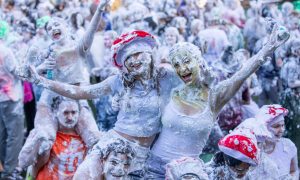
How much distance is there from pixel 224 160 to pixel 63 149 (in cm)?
235

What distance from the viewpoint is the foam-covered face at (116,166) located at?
16.3 ft

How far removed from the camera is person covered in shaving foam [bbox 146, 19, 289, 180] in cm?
522

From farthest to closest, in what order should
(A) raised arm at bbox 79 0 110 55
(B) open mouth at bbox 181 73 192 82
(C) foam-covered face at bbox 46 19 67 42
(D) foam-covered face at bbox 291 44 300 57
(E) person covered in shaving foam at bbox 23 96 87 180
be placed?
(D) foam-covered face at bbox 291 44 300 57 → (C) foam-covered face at bbox 46 19 67 42 → (E) person covered in shaving foam at bbox 23 96 87 180 → (A) raised arm at bbox 79 0 110 55 → (B) open mouth at bbox 181 73 192 82

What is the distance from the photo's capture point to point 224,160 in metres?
4.93

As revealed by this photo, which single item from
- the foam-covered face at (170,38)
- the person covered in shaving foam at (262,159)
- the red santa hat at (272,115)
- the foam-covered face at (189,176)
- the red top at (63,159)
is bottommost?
the red top at (63,159)

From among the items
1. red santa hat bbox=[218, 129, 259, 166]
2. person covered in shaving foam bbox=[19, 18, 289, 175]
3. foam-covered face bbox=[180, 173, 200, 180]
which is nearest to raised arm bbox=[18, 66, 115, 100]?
person covered in shaving foam bbox=[19, 18, 289, 175]

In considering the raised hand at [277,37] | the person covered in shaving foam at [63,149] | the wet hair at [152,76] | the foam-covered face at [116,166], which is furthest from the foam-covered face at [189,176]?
the person covered in shaving foam at [63,149]

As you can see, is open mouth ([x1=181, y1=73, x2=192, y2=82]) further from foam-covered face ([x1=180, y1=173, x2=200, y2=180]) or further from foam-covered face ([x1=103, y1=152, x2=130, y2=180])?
foam-covered face ([x1=180, y1=173, x2=200, y2=180])

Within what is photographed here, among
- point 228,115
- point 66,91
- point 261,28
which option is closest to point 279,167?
point 66,91

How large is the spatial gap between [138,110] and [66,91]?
0.69 meters

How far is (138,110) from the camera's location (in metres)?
5.41

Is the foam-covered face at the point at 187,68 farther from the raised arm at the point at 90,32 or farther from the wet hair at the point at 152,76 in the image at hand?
the raised arm at the point at 90,32

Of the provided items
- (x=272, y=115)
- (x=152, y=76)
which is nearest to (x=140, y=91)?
(x=152, y=76)

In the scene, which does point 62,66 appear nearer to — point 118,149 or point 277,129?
point 277,129
